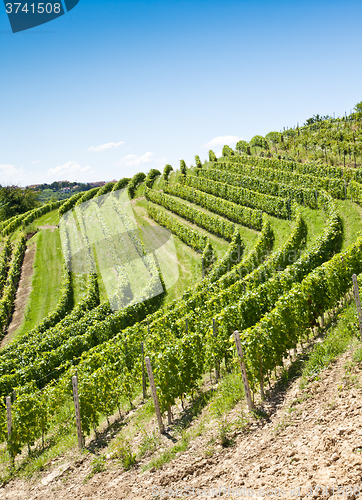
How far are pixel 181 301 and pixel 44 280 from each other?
22.2 meters

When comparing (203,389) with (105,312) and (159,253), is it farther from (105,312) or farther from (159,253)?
(159,253)

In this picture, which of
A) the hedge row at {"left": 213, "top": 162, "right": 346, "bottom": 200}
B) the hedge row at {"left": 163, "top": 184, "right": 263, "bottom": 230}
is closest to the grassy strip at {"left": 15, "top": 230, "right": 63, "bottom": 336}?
the hedge row at {"left": 163, "top": 184, "right": 263, "bottom": 230}

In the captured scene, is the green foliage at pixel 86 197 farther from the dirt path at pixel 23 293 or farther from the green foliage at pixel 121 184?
the dirt path at pixel 23 293

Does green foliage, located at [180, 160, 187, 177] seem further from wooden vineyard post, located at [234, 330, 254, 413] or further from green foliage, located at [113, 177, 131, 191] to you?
wooden vineyard post, located at [234, 330, 254, 413]

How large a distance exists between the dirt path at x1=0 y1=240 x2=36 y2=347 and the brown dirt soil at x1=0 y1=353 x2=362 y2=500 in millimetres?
20859

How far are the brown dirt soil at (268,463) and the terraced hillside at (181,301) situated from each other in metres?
1.27

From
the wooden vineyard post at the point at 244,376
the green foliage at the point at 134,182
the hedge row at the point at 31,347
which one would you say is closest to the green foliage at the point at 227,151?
the green foliage at the point at 134,182

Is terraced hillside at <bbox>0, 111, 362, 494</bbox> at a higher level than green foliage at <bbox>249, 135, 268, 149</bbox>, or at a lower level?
lower

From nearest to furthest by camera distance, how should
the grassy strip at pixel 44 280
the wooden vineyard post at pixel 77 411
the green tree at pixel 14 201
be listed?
the wooden vineyard post at pixel 77 411
the grassy strip at pixel 44 280
the green tree at pixel 14 201

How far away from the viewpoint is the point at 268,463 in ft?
21.5

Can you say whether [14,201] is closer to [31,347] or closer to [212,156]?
[212,156]

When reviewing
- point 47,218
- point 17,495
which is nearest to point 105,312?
point 17,495

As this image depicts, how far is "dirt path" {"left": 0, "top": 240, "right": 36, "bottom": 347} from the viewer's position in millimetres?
28312

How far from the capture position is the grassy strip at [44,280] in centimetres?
2954
